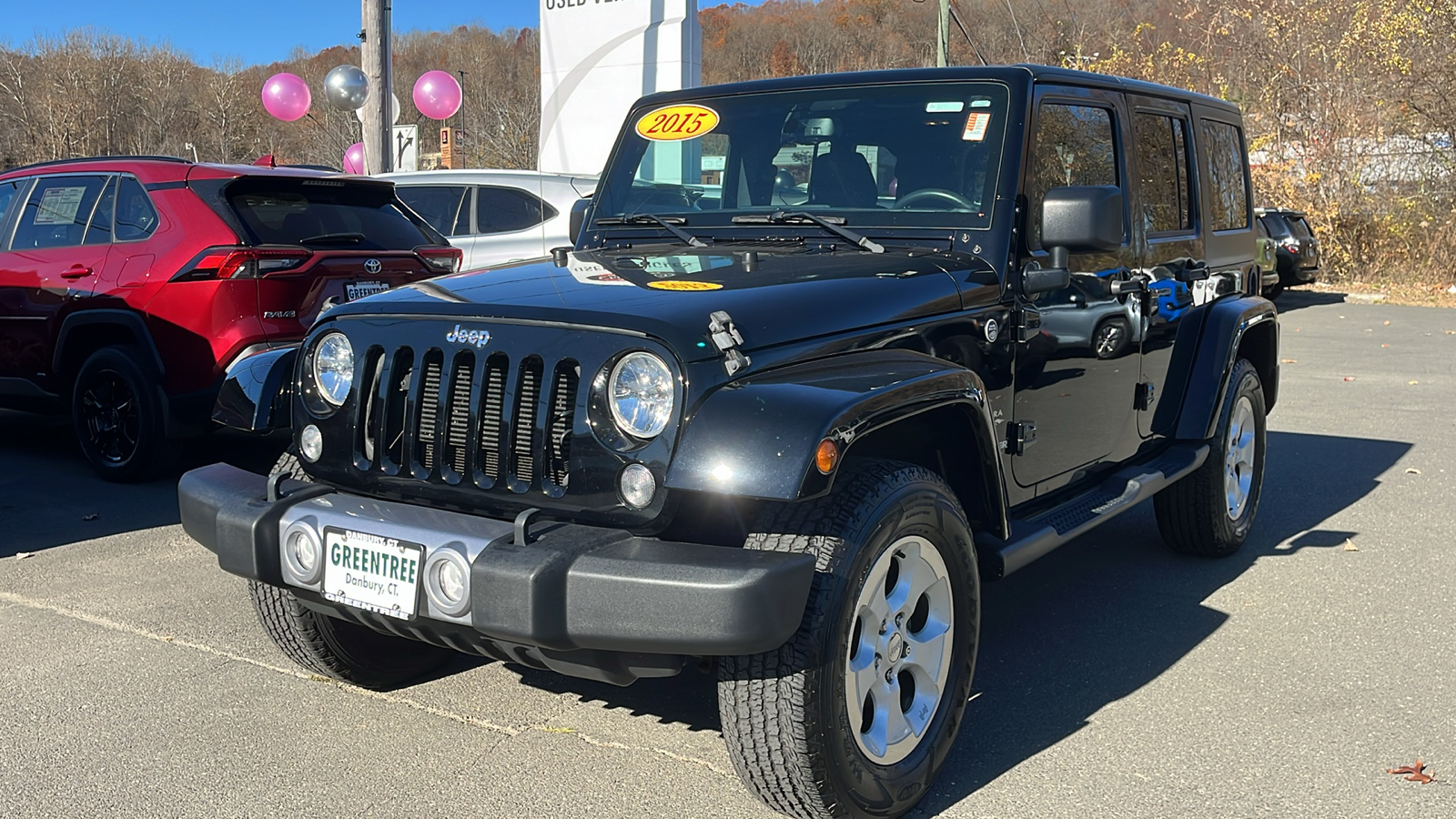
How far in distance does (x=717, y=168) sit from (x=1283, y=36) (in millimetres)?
20468

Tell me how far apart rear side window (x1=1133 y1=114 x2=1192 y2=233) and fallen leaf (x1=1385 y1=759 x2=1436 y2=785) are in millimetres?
2153

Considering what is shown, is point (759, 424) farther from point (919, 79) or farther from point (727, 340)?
point (919, 79)

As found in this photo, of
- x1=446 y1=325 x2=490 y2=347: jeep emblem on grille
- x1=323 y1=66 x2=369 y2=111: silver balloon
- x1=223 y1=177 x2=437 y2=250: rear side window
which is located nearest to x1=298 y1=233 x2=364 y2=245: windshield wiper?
x1=223 y1=177 x2=437 y2=250: rear side window

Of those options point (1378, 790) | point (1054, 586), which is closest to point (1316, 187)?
point (1054, 586)

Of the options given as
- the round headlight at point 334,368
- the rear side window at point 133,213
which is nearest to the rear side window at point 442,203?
the rear side window at point 133,213

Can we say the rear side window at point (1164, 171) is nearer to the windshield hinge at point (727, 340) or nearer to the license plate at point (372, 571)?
the windshield hinge at point (727, 340)

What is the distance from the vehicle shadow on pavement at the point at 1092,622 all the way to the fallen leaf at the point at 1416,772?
0.77 m

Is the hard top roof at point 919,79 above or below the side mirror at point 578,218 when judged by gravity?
above

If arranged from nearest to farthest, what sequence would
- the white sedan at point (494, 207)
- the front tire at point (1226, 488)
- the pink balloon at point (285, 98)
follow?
the front tire at point (1226, 488), the white sedan at point (494, 207), the pink balloon at point (285, 98)

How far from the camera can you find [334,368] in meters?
3.24

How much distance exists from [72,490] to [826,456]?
203 inches

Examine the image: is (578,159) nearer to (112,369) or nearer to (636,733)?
(112,369)

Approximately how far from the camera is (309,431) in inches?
127

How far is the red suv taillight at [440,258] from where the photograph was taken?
22.5ft
